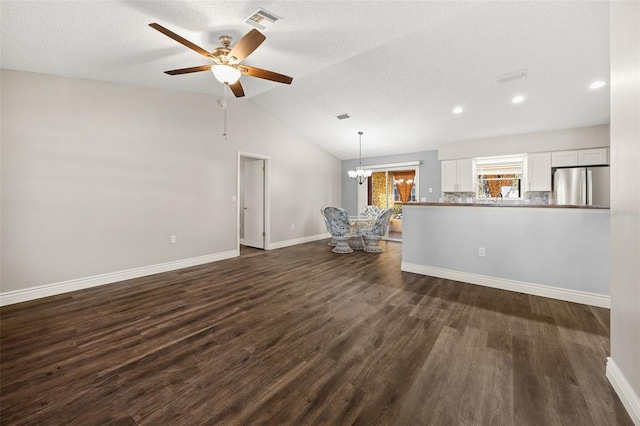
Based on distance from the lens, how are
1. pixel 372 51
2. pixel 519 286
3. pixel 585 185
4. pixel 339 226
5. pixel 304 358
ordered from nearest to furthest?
pixel 304 358, pixel 519 286, pixel 372 51, pixel 585 185, pixel 339 226

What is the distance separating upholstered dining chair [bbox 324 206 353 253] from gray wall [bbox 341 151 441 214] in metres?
2.60

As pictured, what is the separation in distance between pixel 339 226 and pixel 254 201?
7.08ft

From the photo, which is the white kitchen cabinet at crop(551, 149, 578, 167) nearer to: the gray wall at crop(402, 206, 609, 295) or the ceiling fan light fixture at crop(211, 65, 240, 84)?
the gray wall at crop(402, 206, 609, 295)

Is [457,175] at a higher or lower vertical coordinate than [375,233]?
higher

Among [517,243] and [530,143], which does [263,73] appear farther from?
[530,143]

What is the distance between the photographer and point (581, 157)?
4.89m

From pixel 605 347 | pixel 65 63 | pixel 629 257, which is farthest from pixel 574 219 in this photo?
pixel 65 63

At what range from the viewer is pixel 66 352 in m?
1.90

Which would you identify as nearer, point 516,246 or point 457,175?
point 516,246

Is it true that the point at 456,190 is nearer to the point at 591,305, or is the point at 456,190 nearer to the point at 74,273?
the point at 591,305

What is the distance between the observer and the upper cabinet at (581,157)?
4750 mm

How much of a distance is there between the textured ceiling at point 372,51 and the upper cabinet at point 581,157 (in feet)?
1.77

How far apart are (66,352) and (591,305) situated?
4975 millimetres

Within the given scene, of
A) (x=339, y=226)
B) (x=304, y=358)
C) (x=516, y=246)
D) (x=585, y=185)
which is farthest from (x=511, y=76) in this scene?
(x=304, y=358)
